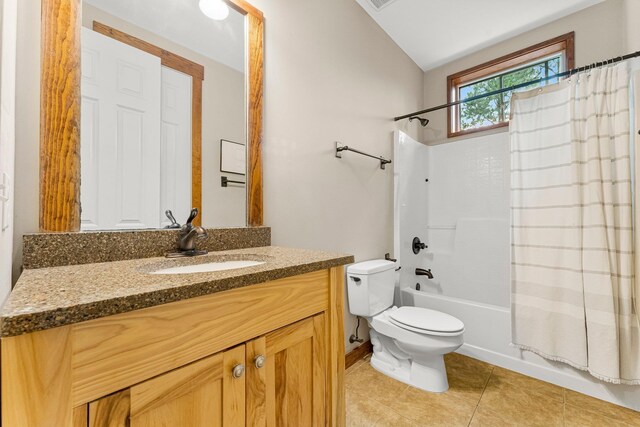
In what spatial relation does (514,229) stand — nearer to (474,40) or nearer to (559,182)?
(559,182)

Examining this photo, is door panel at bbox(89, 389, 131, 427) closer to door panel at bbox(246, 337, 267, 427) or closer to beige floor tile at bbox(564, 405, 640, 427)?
door panel at bbox(246, 337, 267, 427)

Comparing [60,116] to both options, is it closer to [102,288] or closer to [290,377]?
[102,288]

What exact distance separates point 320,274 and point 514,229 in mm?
1674

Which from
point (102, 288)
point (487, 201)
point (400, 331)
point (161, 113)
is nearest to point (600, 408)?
point (400, 331)

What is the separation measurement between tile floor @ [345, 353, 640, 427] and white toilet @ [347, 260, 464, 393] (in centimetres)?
8

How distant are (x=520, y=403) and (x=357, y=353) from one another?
3.20 ft

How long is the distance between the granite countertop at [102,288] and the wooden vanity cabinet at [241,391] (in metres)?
0.17

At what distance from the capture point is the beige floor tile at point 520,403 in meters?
1.46

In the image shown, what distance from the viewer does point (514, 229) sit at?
1.93 m

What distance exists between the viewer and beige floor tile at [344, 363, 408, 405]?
64.9 inches

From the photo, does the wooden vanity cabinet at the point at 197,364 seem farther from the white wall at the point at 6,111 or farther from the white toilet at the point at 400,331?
the white toilet at the point at 400,331

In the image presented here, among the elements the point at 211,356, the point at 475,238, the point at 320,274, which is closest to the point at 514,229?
the point at 475,238

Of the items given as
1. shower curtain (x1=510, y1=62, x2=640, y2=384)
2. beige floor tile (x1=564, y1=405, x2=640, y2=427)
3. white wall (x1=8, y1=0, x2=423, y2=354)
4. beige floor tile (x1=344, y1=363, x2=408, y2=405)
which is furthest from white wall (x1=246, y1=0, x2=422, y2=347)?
beige floor tile (x1=564, y1=405, x2=640, y2=427)

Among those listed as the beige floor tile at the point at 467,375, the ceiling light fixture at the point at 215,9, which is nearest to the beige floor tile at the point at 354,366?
the beige floor tile at the point at 467,375
